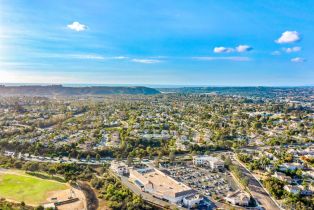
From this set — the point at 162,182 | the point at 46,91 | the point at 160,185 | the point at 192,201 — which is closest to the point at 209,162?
the point at 162,182

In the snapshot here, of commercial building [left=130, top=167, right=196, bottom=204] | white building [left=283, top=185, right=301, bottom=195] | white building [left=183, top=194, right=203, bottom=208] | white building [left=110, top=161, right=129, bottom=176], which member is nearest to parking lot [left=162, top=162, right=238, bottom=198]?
commercial building [left=130, top=167, right=196, bottom=204]

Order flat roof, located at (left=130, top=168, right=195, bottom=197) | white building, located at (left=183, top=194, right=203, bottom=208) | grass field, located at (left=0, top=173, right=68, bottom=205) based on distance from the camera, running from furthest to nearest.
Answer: flat roof, located at (left=130, top=168, right=195, bottom=197)
grass field, located at (left=0, top=173, right=68, bottom=205)
white building, located at (left=183, top=194, right=203, bottom=208)

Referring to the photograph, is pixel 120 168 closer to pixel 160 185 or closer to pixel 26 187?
pixel 160 185

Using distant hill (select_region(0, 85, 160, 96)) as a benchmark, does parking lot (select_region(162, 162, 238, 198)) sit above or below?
below

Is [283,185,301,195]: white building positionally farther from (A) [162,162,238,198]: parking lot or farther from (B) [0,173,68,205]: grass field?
(B) [0,173,68,205]: grass field

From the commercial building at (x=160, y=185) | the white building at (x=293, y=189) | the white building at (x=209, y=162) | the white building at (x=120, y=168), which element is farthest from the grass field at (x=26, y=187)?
the white building at (x=293, y=189)
